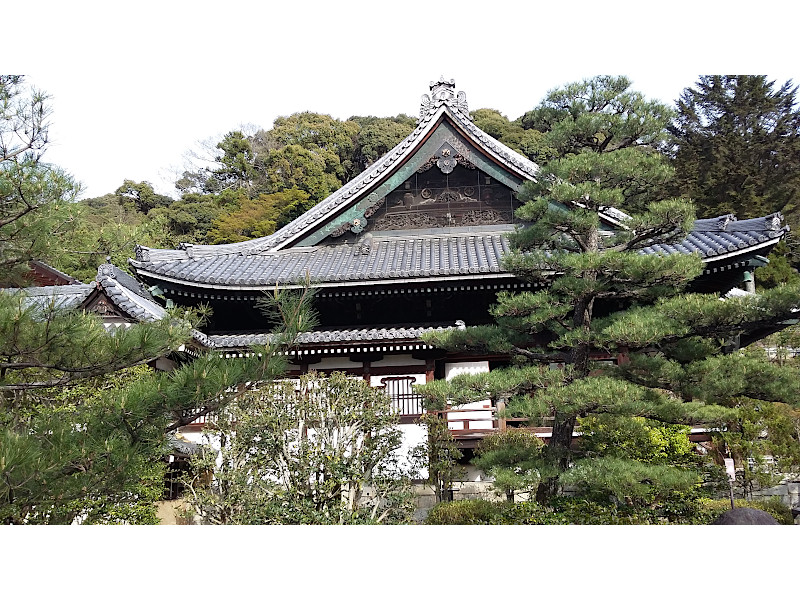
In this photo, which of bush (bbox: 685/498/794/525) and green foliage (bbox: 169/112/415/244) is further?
green foliage (bbox: 169/112/415/244)

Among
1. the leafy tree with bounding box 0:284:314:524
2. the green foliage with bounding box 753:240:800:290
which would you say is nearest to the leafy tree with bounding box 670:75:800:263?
the green foliage with bounding box 753:240:800:290

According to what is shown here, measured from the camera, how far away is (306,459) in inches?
243

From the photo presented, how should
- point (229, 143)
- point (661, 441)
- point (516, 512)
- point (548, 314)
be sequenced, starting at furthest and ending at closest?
1. point (229, 143)
2. point (661, 441)
3. point (516, 512)
4. point (548, 314)

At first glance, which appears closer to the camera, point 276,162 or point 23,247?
point 23,247

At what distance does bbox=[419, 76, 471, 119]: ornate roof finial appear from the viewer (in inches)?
408

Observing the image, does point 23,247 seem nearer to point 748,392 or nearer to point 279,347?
point 279,347

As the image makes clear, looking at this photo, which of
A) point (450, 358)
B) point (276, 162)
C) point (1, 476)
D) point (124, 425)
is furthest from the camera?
point (276, 162)

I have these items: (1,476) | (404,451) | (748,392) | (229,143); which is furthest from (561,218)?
(229,143)

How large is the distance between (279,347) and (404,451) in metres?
5.53

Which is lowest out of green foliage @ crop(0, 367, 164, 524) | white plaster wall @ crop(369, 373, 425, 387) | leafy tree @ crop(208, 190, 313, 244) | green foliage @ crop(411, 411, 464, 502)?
green foliage @ crop(411, 411, 464, 502)

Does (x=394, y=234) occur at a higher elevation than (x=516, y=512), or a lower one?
higher

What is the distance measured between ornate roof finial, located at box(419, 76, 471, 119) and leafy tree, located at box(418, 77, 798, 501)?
3898 mm

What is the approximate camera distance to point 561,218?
238 inches

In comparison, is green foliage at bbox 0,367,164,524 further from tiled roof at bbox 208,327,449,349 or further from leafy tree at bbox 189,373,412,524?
tiled roof at bbox 208,327,449,349
